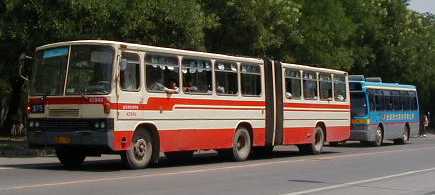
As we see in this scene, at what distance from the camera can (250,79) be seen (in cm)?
2173

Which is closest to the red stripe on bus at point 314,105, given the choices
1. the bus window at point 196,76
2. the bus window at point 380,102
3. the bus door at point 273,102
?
the bus door at point 273,102

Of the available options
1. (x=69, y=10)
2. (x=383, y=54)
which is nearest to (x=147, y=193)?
(x=69, y=10)

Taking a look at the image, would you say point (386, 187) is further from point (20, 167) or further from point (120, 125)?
point (20, 167)

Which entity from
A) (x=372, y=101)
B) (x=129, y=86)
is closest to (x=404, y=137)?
(x=372, y=101)

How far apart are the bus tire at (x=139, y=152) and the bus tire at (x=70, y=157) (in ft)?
4.34

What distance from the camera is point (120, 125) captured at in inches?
661

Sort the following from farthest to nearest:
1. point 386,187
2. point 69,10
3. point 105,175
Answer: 1. point 69,10
2. point 105,175
3. point 386,187

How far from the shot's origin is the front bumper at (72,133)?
648 inches

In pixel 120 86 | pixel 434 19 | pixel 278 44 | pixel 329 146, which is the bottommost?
pixel 329 146

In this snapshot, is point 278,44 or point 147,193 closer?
point 147,193

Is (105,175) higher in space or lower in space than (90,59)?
lower

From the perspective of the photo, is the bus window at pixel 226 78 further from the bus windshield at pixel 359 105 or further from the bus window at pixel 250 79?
the bus windshield at pixel 359 105

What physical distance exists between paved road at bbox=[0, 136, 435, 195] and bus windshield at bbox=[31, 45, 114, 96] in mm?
1873

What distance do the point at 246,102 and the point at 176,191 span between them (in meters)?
8.70
